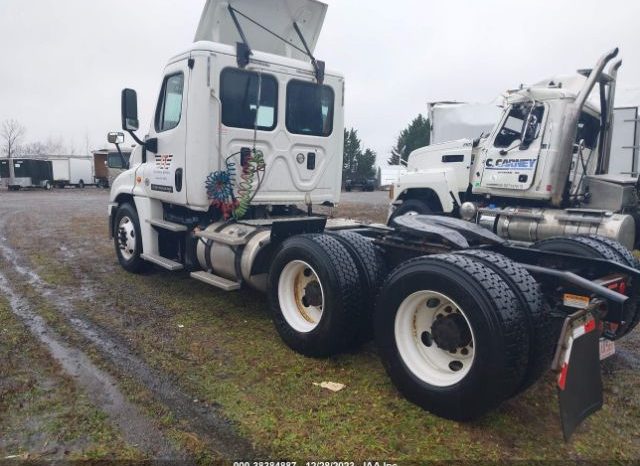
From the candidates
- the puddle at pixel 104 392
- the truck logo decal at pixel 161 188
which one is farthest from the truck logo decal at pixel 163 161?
the puddle at pixel 104 392

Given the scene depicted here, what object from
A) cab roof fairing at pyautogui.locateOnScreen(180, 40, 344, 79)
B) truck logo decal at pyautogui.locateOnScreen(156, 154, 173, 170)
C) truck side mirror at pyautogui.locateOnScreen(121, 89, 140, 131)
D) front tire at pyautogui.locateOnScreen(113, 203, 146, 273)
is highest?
cab roof fairing at pyautogui.locateOnScreen(180, 40, 344, 79)

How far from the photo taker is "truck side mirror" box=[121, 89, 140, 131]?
19.7 ft

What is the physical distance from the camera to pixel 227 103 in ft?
18.1

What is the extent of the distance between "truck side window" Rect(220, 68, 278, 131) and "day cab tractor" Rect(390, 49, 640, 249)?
12.0 feet

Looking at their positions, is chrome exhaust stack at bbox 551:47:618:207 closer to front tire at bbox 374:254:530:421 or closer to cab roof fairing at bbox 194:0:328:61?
cab roof fairing at bbox 194:0:328:61

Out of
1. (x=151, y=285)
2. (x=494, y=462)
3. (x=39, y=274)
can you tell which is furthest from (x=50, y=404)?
(x=39, y=274)

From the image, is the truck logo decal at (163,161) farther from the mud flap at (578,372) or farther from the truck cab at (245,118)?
the mud flap at (578,372)

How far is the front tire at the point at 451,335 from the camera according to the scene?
9.21 ft

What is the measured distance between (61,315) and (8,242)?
6.23m

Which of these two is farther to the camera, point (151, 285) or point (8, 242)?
point (8, 242)

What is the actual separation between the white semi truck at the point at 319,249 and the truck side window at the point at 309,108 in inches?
0.7

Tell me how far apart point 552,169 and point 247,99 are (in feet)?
16.3

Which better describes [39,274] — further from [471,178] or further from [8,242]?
[471,178]

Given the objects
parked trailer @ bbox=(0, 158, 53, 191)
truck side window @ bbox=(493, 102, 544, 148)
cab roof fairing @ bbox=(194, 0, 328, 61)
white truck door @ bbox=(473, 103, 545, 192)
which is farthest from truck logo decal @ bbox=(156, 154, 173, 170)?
parked trailer @ bbox=(0, 158, 53, 191)
